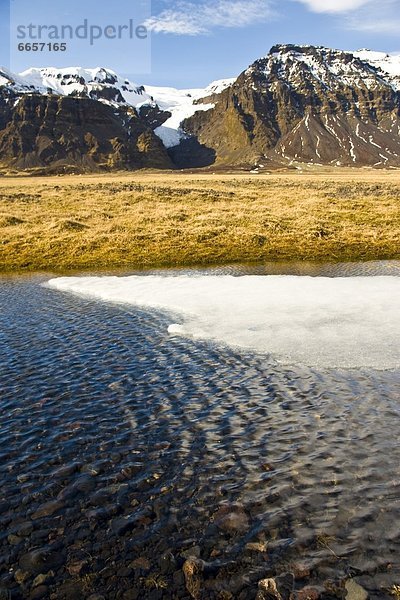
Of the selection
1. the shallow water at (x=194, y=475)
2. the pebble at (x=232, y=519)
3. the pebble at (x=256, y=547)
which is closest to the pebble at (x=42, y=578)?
the shallow water at (x=194, y=475)

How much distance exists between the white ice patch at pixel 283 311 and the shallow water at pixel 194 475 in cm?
147

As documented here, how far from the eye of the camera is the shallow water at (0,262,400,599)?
7293 millimetres

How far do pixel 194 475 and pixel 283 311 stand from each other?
12510 millimetres

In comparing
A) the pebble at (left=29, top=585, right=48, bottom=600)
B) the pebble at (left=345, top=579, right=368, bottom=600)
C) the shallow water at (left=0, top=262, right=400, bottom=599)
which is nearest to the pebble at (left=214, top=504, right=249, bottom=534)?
the shallow water at (left=0, top=262, right=400, bottom=599)

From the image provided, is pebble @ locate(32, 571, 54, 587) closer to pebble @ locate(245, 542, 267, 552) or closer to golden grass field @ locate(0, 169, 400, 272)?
pebble @ locate(245, 542, 267, 552)

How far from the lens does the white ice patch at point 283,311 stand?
16250 mm

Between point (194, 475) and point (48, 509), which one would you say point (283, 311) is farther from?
point (48, 509)

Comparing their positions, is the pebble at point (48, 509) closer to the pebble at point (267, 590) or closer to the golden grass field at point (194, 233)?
the pebble at point (267, 590)

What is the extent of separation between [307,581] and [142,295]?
2022 centimetres

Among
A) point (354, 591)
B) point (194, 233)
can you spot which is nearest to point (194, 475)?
point (354, 591)

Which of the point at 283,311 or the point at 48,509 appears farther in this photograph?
the point at 283,311

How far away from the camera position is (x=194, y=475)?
9680 millimetres

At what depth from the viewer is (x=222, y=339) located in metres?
18.1

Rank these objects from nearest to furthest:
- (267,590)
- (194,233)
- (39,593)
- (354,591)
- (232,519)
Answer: (354,591) < (267,590) < (39,593) < (232,519) < (194,233)
